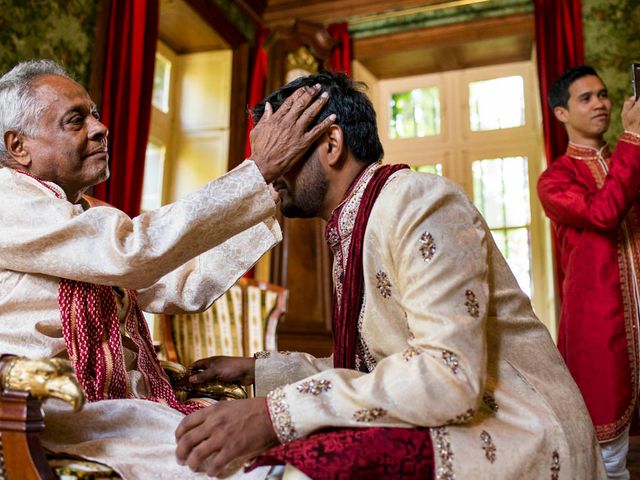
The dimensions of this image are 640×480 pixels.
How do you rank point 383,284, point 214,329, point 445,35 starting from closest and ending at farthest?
point 383,284, point 214,329, point 445,35

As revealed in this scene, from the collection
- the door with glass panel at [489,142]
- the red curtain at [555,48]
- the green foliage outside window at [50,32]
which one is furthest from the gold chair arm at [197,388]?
the door with glass panel at [489,142]

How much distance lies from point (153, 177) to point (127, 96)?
1.23 m

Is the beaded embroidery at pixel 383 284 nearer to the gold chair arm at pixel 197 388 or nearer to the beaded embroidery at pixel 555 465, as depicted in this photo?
the beaded embroidery at pixel 555 465

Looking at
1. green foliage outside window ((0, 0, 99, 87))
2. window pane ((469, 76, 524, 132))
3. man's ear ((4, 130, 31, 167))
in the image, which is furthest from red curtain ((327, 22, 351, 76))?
man's ear ((4, 130, 31, 167))

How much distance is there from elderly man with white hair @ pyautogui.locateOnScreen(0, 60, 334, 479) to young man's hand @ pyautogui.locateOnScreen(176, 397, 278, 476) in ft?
0.42

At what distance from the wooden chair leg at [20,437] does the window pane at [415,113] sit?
4924 mm

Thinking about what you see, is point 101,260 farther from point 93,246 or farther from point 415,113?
point 415,113

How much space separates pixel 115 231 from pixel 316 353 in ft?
11.9

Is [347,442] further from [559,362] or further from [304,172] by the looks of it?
[304,172]

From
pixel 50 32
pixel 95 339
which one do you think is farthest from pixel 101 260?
pixel 50 32

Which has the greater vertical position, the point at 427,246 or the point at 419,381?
the point at 427,246

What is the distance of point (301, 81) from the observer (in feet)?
4.89

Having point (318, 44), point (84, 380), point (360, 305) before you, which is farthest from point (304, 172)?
point (318, 44)

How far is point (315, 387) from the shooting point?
1073 millimetres
